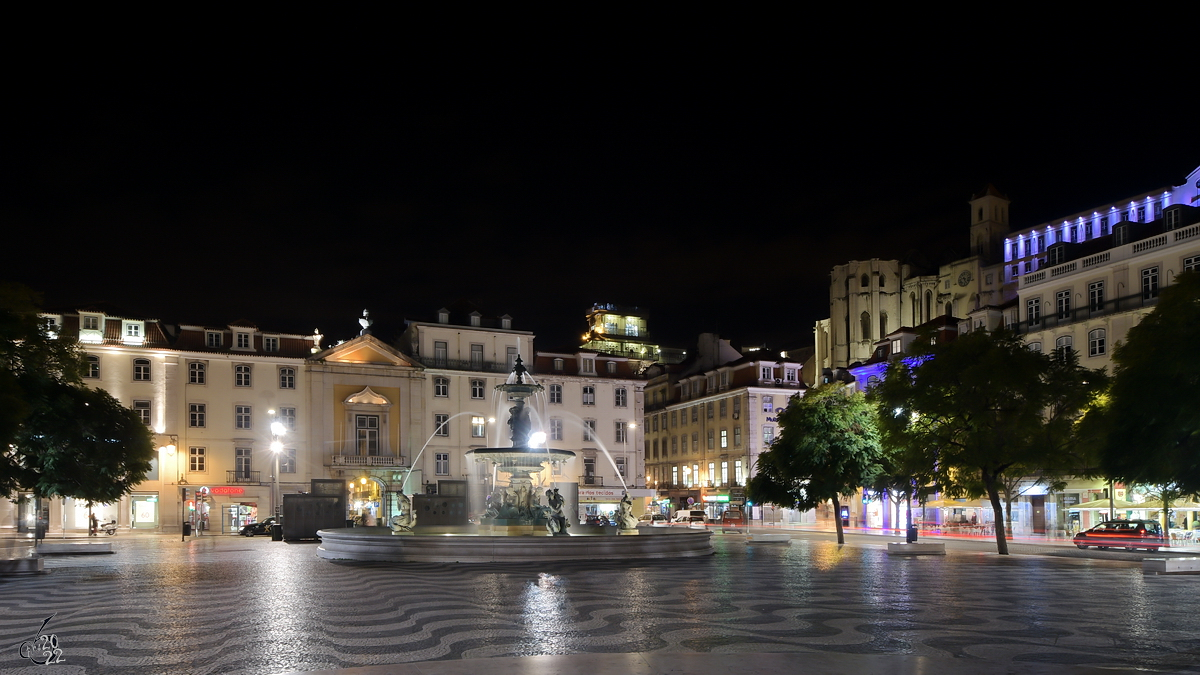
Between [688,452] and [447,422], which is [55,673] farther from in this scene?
[688,452]

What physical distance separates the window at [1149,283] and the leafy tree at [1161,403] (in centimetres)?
2527

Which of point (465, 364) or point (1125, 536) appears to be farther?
point (465, 364)

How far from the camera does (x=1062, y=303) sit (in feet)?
186

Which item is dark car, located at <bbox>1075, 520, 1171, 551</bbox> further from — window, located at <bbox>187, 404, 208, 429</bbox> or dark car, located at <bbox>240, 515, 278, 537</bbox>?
window, located at <bbox>187, 404, 208, 429</bbox>

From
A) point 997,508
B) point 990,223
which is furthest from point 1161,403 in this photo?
point 990,223

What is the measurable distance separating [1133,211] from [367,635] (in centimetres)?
7746

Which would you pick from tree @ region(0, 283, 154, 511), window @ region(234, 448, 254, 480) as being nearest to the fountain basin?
tree @ region(0, 283, 154, 511)

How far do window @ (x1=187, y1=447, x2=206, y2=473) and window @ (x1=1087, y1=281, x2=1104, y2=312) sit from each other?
5158 centimetres

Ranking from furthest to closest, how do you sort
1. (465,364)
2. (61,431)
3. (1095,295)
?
(465,364), (1095,295), (61,431)

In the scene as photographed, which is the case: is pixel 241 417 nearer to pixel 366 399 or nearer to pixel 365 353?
pixel 366 399

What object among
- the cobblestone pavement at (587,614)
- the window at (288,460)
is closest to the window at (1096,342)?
the cobblestone pavement at (587,614)

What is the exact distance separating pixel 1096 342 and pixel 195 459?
5160 centimetres

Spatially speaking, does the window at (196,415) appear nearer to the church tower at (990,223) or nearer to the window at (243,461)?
the window at (243,461)

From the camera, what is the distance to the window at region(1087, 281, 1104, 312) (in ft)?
176
